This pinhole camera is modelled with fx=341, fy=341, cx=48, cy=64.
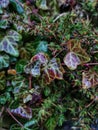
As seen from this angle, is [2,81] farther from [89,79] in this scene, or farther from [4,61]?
[89,79]

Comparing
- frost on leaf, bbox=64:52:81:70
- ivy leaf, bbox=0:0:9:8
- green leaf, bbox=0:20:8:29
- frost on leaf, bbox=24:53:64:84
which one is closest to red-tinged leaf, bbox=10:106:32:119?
frost on leaf, bbox=24:53:64:84

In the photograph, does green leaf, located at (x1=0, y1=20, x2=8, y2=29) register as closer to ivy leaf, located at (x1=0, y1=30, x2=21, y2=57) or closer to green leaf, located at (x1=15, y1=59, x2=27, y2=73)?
ivy leaf, located at (x1=0, y1=30, x2=21, y2=57)

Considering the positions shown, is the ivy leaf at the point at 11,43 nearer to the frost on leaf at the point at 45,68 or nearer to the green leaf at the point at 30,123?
the frost on leaf at the point at 45,68

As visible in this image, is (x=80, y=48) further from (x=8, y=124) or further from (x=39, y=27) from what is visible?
(x=8, y=124)

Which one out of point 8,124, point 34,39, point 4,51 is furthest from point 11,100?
point 34,39

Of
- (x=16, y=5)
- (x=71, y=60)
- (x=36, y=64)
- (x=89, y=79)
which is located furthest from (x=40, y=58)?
(x=16, y=5)
